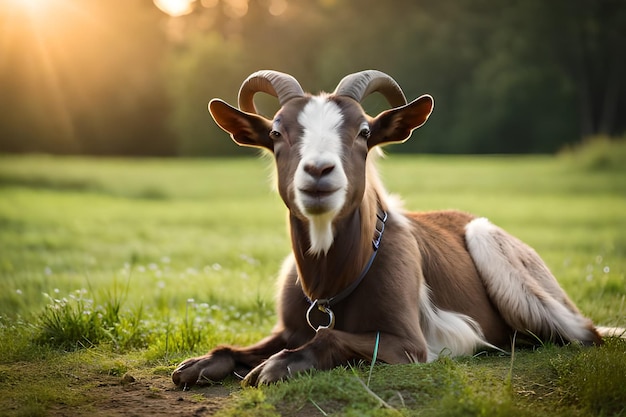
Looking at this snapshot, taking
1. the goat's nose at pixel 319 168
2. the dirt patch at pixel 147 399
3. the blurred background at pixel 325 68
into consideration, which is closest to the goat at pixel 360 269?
the goat's nose at pixel 319 168

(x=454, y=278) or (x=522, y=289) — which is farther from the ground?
(x=454, y=278)

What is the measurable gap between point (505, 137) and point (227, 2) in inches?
831

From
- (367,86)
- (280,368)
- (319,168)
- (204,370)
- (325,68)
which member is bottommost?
(204,370)

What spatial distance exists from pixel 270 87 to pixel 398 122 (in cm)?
108

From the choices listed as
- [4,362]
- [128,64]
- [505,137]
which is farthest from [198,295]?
[128,64]

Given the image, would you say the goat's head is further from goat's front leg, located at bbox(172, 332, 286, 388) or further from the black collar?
goat's front leg, located at bbox(172, 332, 286, 388)

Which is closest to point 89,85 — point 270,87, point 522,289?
point 270,87

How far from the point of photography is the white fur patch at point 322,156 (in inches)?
183

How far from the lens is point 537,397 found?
4.48 meters

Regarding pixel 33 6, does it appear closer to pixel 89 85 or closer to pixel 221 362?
pixel 89 85

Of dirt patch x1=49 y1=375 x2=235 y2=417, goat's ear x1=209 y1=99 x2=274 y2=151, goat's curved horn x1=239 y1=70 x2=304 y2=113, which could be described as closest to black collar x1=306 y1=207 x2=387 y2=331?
dirt patch x1=49 y1=375 x2=235 y2=417

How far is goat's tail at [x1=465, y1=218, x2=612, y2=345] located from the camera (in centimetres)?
598

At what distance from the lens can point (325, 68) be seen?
45969 millimetres

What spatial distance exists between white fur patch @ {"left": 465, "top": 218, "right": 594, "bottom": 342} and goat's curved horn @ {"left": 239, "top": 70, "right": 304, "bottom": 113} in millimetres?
2112
